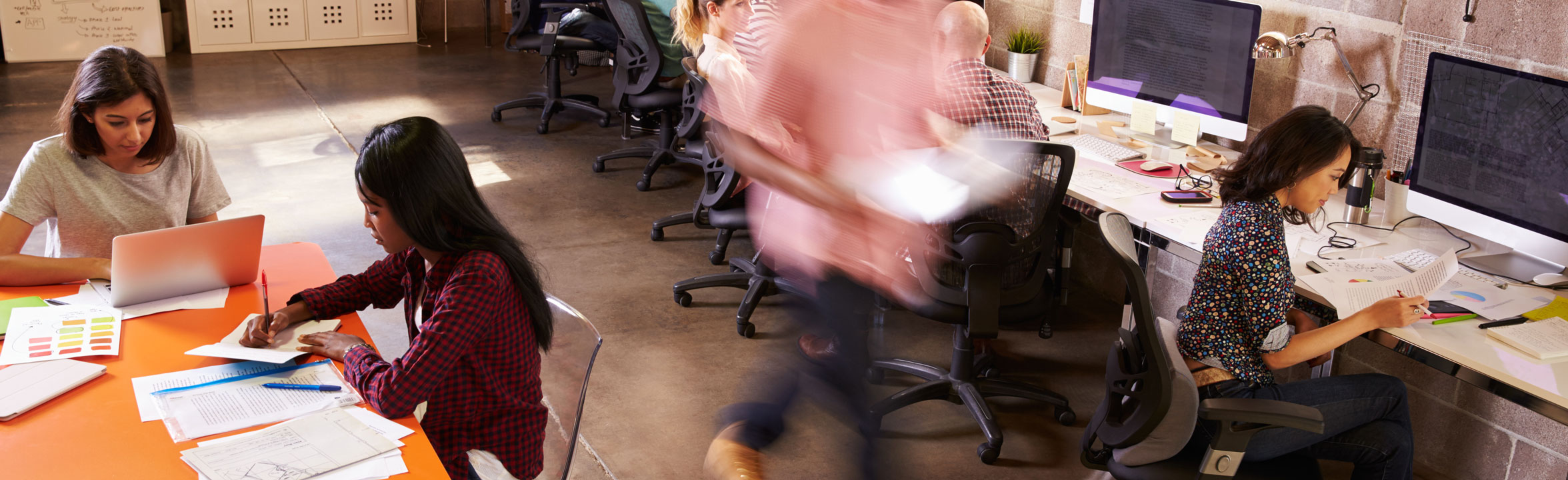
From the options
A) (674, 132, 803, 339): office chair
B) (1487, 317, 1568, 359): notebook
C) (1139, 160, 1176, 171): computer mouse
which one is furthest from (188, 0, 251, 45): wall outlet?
(1487, 317, 1568, 359): notebook

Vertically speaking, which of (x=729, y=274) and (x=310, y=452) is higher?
(x=310, y=452)

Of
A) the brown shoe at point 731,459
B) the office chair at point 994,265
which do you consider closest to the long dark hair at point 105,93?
the brown shoe at point 731,459

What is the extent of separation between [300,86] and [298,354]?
5722mm

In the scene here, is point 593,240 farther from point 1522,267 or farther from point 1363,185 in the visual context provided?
point 1522,267

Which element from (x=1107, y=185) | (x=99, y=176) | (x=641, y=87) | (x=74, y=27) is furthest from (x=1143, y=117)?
(x=74, y=27)

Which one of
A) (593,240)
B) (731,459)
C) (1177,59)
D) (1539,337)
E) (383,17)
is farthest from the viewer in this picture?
(383,17)

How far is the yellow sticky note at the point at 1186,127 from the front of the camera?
3605mm

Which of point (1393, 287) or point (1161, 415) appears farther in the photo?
point (1393, 287)

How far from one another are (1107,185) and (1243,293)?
3.33 feet

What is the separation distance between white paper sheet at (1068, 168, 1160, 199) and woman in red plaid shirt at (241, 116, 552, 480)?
179 centimetres

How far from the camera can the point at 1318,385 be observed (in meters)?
2.41

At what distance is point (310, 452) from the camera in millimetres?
1721

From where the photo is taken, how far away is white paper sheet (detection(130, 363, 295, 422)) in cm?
186

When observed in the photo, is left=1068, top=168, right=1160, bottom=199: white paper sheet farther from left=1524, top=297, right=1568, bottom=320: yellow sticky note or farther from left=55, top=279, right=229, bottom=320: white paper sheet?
left=55, top=279, right=229, bottom=320: white paper sheet
